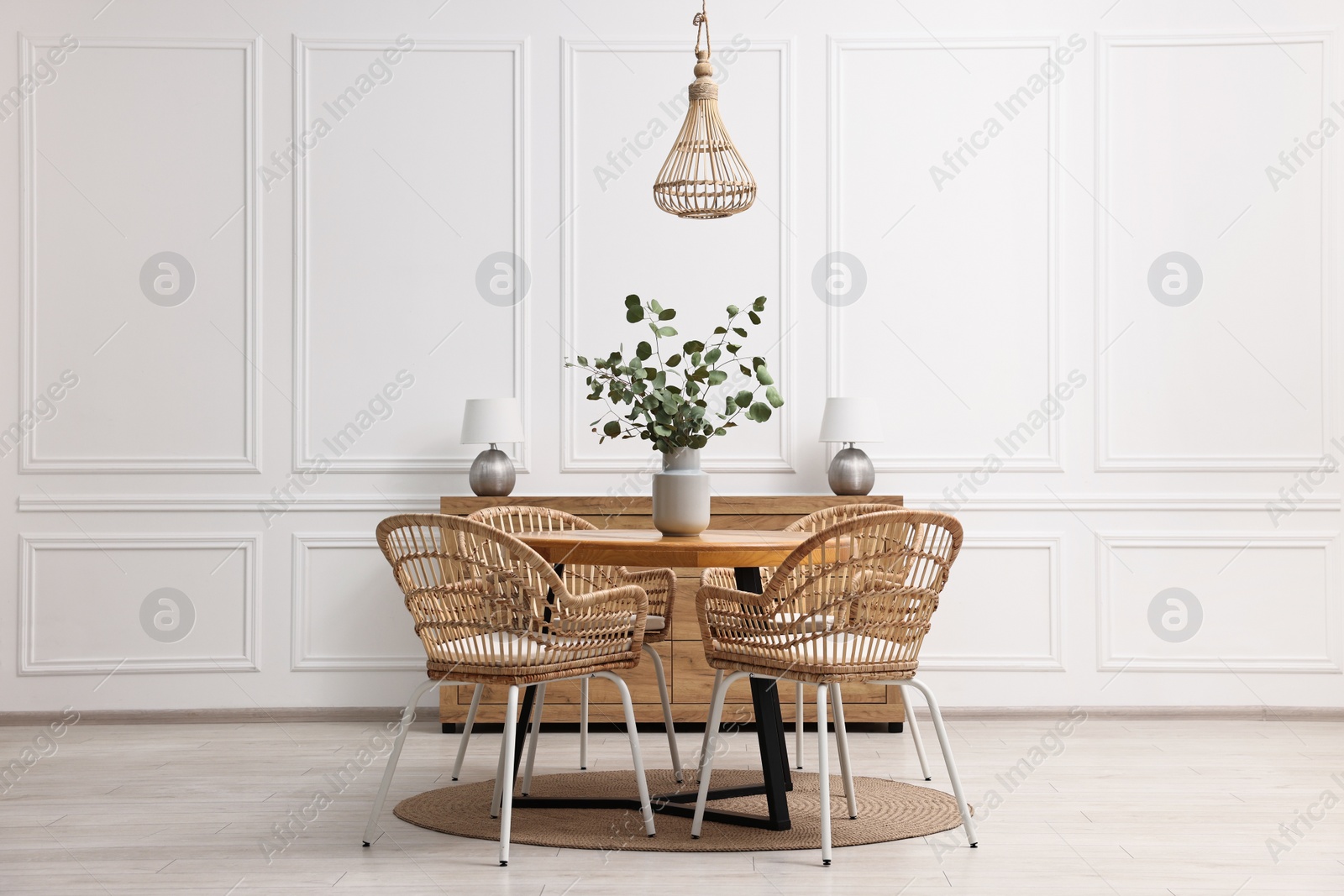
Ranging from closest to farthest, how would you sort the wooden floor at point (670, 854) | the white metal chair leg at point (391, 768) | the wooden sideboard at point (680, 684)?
1. the wooden floor at point (670, 854)
2. the white metal chair leg at point (391, 768)
3. the wooden sideboard at point (680, 684)

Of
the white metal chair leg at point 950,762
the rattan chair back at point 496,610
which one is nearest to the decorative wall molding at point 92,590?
the rattan chair back at point 496,610

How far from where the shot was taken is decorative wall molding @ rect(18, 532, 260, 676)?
172 inches

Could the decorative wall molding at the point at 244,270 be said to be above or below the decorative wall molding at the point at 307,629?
above

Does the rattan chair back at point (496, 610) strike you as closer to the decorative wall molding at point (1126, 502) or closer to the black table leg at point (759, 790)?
the black table leg at point (759, 790)

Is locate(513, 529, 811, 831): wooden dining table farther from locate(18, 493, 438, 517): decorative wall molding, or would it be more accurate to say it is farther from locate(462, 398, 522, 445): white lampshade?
locate(18, 493, 438, 517): decorative wall molding

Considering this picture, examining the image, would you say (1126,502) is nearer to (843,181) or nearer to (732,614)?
(843,181)

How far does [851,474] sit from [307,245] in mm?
2411

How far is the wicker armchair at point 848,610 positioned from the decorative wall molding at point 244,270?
8.71ft

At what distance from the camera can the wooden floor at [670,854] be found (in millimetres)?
2461

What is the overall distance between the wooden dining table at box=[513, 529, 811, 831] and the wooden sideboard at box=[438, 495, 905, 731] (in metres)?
0.87

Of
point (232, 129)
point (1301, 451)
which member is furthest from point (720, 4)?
point (1301, 451)

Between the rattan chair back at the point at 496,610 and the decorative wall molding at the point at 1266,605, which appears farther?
the decorative wall molding at the point at 1266,605

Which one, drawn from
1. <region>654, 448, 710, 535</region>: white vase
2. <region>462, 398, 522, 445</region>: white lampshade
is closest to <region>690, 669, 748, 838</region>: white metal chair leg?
<region>654, 448, 710, 535</region>: white vase

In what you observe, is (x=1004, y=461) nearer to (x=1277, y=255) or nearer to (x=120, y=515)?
(x=1277, y=255)
